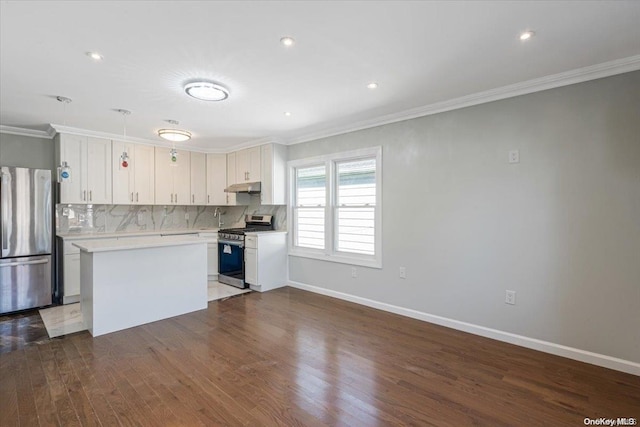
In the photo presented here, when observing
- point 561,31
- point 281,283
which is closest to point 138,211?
point 281,283

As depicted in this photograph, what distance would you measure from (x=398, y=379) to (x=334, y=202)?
2730 millimetres

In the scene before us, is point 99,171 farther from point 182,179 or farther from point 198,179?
point 198,179

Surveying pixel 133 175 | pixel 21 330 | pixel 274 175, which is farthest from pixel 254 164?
pixel 21 330

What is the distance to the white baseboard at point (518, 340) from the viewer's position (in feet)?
8.39

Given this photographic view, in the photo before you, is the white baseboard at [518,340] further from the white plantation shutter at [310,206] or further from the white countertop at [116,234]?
the white countertop at [116,234]

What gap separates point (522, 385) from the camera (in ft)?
7.68

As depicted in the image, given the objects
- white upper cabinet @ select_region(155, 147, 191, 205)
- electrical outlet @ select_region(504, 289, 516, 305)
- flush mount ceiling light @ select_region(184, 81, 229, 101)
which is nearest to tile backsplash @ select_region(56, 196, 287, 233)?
white upper cabinet @ select_region(155, 147, 191, 205)

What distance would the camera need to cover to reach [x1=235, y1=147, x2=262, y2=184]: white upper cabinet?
5414mm

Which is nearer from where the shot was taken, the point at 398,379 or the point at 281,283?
the point at 398,379

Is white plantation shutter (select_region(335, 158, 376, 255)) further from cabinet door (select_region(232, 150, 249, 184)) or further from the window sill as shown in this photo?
cabinet door (select_region(232, 150, 249, 184))

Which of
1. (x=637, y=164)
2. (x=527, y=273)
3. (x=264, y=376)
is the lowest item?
(x=264, y=376)

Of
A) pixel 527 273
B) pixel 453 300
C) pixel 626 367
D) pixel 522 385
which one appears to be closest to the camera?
pixel 522 385

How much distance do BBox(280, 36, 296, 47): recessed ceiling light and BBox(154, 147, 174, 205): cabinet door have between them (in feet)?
13.4

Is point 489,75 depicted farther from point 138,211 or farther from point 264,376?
point 138,211
